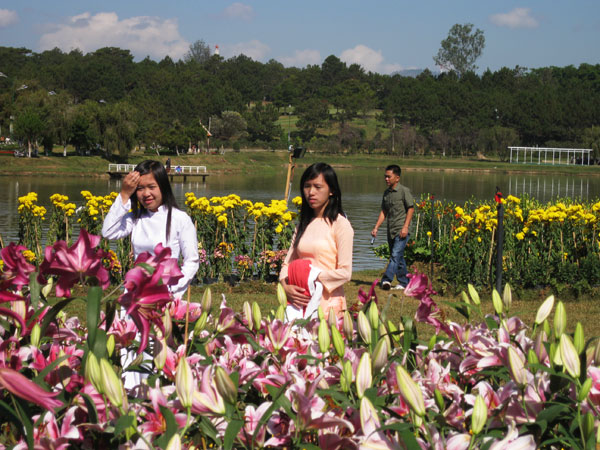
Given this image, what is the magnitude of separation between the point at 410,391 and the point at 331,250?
2.20 metres

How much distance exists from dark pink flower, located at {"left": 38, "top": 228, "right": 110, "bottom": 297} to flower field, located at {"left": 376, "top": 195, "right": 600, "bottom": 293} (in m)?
5.92

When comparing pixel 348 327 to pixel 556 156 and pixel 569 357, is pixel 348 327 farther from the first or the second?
pixel 556 156

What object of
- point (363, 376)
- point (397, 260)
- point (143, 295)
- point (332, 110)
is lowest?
point (397, 260)

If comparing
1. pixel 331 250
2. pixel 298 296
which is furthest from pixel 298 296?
pixel 331 250

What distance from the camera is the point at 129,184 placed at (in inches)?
116

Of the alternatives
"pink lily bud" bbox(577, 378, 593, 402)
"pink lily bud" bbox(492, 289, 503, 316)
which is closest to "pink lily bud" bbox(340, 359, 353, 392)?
"pink lily bud" bbox(577, 378, 593, 402)

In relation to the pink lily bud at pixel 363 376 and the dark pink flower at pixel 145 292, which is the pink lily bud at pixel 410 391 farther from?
the dark pink flower at pixel 145 292

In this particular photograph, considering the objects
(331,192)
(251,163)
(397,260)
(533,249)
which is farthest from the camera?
(251,163)

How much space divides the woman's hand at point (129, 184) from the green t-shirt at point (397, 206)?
4.70 m

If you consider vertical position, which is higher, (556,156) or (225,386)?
(556,156)

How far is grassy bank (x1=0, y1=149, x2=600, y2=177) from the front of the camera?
39750 mm

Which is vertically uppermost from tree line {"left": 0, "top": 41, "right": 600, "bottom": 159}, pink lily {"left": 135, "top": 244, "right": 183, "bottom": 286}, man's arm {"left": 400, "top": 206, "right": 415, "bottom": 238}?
tree line {"left": 0, "top": 41, "right": 600, "bottom": 159}

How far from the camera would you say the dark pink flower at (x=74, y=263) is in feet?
3.92

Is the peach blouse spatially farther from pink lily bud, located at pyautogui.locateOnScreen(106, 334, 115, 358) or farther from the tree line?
the tree line
